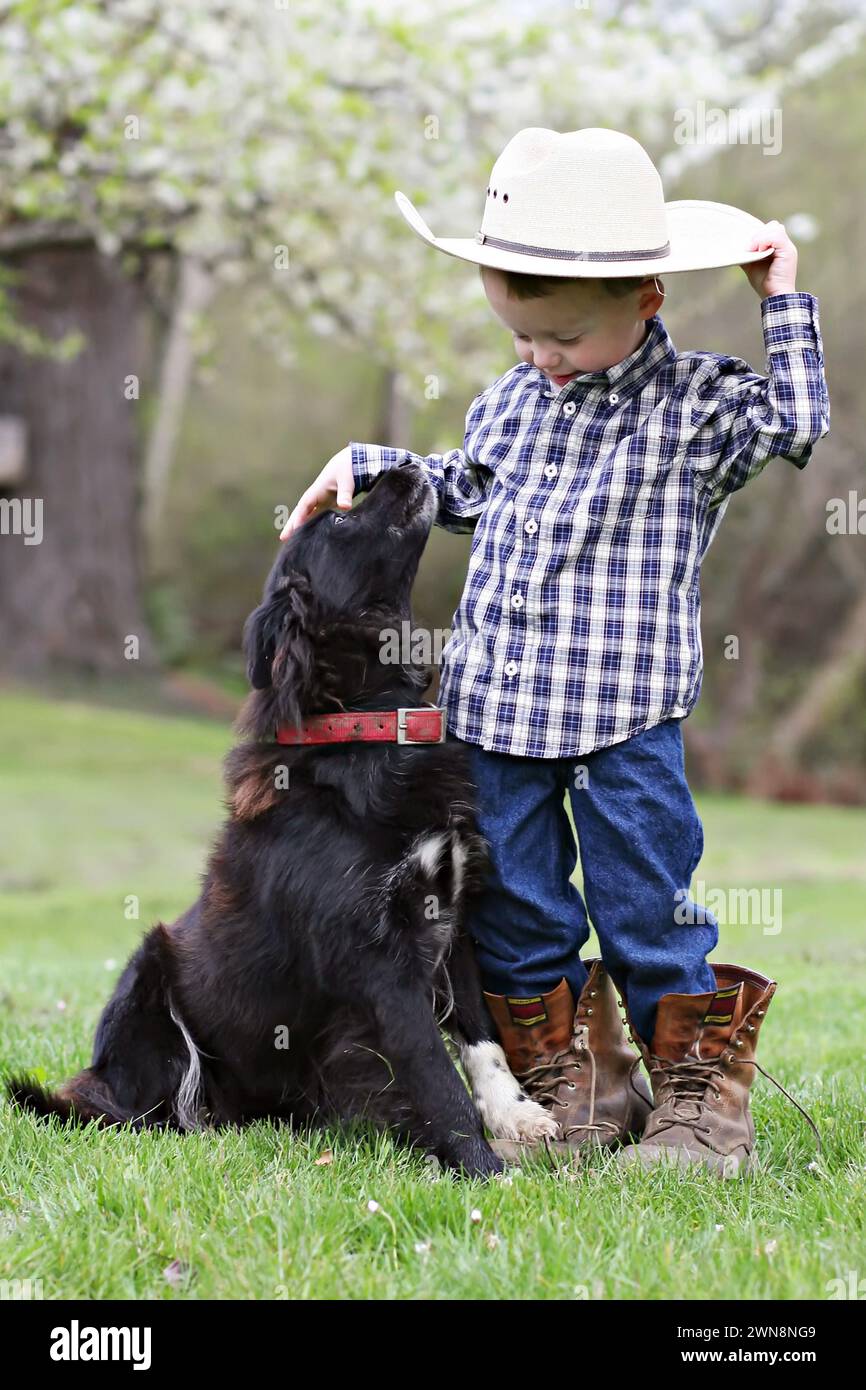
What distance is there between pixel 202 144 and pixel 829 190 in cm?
860

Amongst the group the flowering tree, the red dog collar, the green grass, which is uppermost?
the flowering tree

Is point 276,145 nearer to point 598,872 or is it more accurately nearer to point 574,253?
point 574,253

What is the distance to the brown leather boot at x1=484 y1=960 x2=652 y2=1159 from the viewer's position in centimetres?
340

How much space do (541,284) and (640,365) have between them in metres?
0.32

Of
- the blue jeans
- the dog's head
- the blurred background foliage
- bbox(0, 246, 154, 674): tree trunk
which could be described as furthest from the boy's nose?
bbox(0, 246, 154, 674): tree trunk

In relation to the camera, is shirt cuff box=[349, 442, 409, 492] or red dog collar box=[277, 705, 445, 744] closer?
red dog collar box=[277, 705, 445, 744]

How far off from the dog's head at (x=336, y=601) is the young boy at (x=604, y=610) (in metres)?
0.09

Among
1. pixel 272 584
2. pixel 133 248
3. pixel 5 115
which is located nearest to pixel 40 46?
pixel 5 115

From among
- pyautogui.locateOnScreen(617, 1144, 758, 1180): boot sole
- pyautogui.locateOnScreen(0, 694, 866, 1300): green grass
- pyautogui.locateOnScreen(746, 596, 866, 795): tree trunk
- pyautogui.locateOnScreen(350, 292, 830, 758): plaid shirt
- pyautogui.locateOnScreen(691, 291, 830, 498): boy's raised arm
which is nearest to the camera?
pyautogui.locateOnScreen(0, 694, 866, 1300): green grass

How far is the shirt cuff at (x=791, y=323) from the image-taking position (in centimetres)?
296

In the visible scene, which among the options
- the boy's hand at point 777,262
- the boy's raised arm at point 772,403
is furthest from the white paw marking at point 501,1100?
the boy's hand at point 777,262

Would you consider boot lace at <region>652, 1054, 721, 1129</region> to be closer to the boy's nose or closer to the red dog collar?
the red dog collar

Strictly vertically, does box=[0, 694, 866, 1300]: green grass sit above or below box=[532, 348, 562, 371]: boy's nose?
below
